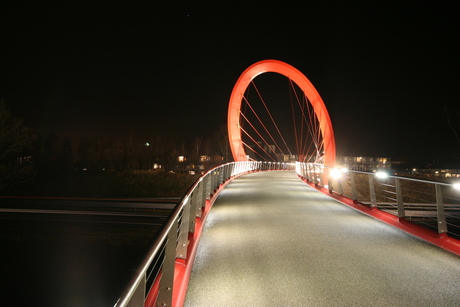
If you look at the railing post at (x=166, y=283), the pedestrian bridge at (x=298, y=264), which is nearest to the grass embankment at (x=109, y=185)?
the pedestrian bridge at (x=298, y=264)

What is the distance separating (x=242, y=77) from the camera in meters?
32.8

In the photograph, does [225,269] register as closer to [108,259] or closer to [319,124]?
[108,259]

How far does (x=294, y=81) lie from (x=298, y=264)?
29.3 m

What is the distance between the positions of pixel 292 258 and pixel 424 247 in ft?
7.24

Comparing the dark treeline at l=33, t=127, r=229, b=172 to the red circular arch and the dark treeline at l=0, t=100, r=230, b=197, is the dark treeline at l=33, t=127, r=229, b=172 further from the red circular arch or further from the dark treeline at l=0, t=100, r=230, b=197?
the red circular arch

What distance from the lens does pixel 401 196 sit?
691cm

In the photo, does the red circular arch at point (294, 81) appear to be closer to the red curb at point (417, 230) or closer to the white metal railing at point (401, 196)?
the white metal railing at point (401, 196)

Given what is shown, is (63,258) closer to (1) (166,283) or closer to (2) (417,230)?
(2) (417,230)

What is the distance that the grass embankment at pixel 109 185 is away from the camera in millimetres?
50812

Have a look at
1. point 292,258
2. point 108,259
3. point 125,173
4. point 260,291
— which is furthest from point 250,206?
point 125,173

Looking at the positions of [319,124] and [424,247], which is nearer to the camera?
[424,247]

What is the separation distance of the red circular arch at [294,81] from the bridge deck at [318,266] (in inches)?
926

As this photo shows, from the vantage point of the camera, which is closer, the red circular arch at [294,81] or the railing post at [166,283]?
the railing post at [166,283]

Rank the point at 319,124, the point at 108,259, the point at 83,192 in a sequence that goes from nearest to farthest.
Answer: the point at 108,259 → the point at 319,124 → the point at 83,192
